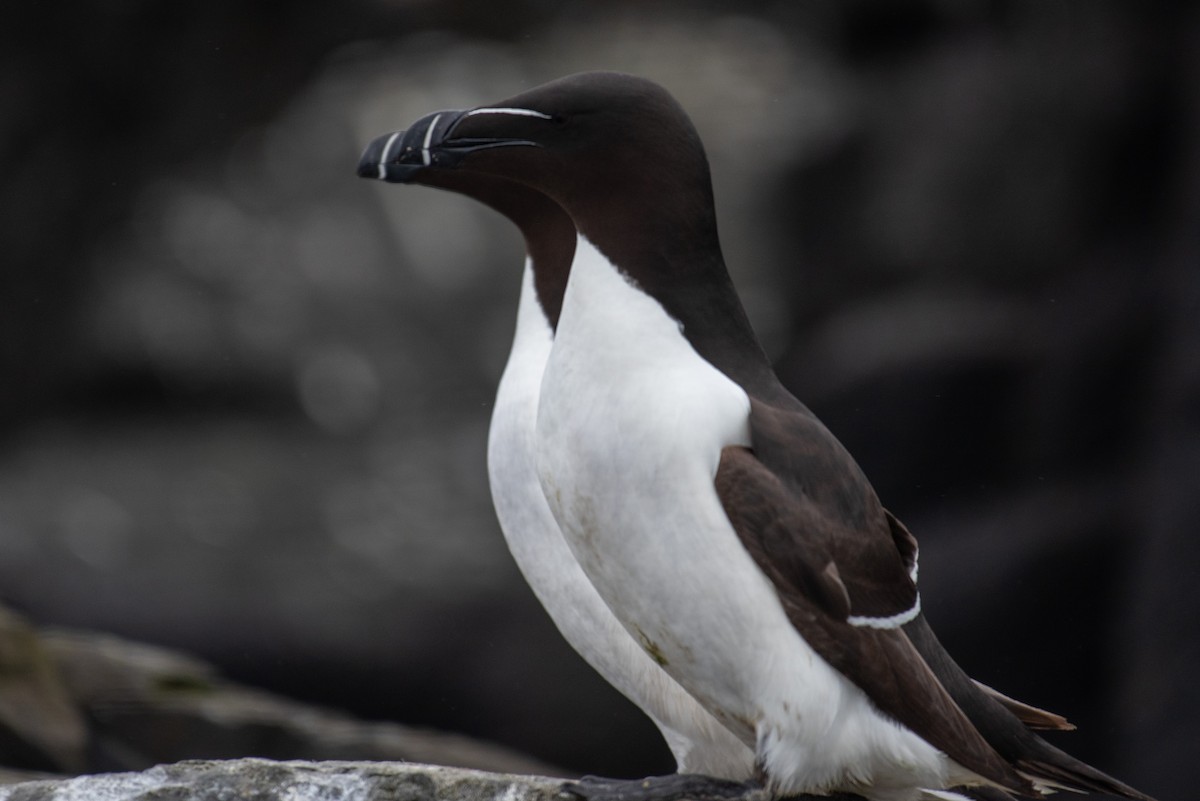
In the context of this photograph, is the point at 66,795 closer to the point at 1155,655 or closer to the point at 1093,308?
the point at 1155,655

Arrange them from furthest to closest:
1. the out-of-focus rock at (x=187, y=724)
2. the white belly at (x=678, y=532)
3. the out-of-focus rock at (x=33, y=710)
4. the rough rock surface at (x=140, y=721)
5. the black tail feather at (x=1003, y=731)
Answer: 1. the out-of-focus rock at (x=187, y=724)
2. the rough rock surface at (x=140, y=721)
3. the out-of-focus rock at (x=33, y=710)
4. the black tail feather at (x=1003, y=731)
5. the white belly at (x=678, y=532)

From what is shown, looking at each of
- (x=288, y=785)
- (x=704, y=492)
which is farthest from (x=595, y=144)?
(x=288, y=785)

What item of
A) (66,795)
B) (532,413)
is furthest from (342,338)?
(66,795)

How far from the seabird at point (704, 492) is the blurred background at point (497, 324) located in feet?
12.9

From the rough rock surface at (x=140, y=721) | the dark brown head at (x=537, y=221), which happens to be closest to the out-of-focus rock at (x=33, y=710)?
the rough rock surface at (x=140, y=721)

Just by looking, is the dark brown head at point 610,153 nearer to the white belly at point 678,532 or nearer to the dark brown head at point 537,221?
the white belly at point 678,532

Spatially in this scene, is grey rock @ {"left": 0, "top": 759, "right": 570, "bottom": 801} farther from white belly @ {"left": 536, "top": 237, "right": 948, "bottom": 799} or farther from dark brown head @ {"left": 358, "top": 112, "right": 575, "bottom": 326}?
dark brown head @ {"left": 358, "top": 112, "right": 575, "bottom": 326}

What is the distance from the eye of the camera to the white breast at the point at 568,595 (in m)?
3.04

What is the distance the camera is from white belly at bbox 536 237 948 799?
246 cm

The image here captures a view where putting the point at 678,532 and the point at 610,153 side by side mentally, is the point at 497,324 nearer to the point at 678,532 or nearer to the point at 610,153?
the point at 610,153

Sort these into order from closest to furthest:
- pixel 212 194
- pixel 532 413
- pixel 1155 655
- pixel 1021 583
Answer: pixel 532 413, pixel 1155 655, pixel 1021 583, pixel 212 194

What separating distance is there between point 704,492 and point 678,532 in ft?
0.26

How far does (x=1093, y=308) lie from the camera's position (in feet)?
24.3

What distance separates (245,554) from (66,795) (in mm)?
4929
